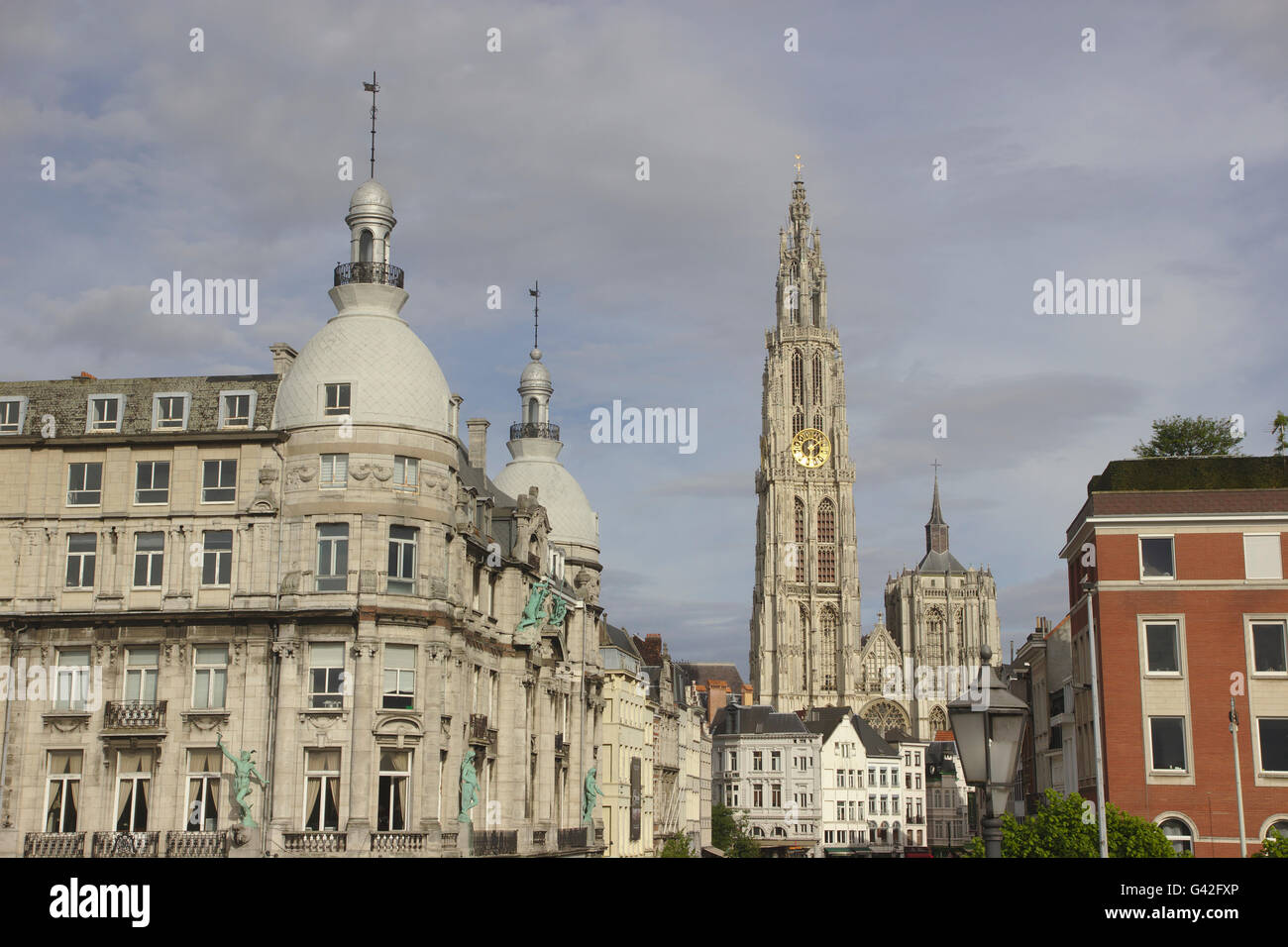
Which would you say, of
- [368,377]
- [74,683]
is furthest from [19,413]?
[368,377]

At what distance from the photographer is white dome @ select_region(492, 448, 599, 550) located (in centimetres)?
7244

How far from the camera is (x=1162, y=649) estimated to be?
52281 millimetres

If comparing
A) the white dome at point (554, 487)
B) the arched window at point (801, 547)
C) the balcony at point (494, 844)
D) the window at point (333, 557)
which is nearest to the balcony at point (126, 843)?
the window at point (333, 557)

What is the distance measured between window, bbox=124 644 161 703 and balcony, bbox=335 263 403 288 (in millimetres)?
14227

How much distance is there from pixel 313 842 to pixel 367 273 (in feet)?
64.0

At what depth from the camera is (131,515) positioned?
48031 millimetres

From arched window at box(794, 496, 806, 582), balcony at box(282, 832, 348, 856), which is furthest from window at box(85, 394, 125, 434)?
arched window at box(794, 496, 806, 582)

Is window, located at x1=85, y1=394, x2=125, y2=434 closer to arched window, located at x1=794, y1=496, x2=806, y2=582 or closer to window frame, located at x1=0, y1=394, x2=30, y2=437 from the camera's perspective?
window frame, located at x1=0, y1=394, x2=30, y2=437

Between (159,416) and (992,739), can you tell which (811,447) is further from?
(992,739)

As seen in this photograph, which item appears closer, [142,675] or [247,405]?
[142,675]
